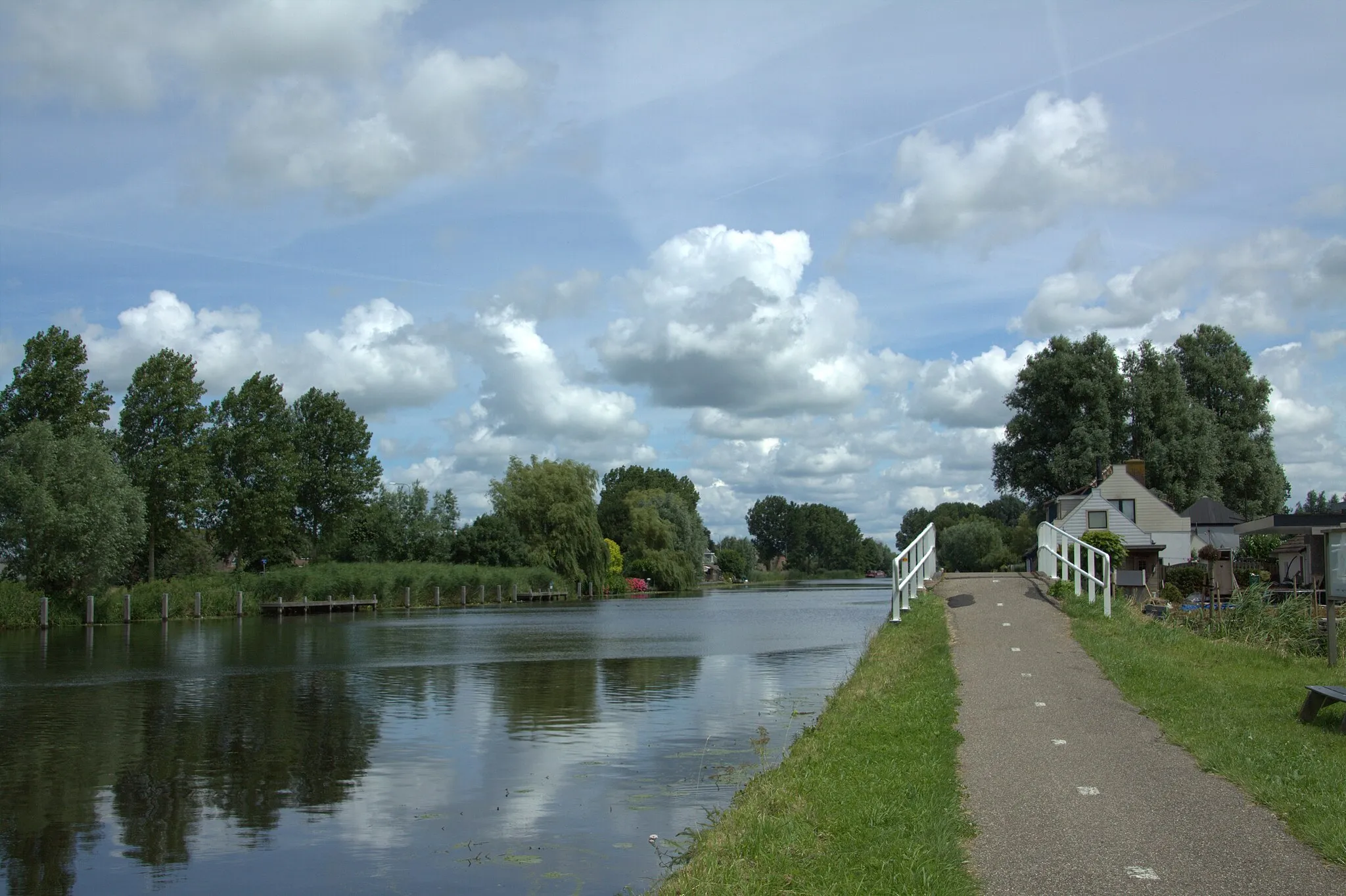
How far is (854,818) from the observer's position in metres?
7.27

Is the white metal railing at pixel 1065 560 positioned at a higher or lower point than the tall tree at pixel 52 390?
lower

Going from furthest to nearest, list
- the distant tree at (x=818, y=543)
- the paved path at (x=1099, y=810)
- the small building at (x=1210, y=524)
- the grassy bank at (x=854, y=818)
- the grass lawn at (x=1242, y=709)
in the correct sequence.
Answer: the distant tree at (x=818, y=543) → the small building at (x=1210, y=524) → the grass lawn at (x=1242, y=709) → the grassy bank at (x=854, y=818) → the paved path at (x=1099, y=810)

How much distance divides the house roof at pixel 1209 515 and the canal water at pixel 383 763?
31588 millimetres

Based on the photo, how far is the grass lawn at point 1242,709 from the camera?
23.6ft

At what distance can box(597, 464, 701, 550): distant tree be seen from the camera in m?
125

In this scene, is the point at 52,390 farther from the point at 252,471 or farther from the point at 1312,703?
the point at 1312,703

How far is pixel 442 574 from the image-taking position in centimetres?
6575

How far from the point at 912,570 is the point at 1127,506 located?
109ft

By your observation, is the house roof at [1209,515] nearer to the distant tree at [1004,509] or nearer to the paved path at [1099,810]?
the paved path at [1099,810]

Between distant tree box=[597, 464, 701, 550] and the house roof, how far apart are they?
249 feet

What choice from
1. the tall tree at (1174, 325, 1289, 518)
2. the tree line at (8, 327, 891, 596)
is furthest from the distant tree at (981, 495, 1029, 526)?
the tall tree at (1174, 325, 1289, 518)

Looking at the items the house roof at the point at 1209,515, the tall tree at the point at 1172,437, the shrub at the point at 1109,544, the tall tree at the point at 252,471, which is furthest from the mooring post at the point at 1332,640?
the tall tree at the point at 252,471

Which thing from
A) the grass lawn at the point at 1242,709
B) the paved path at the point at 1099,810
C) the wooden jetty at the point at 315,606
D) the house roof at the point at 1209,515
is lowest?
the wooden jetty at the point at 315,606

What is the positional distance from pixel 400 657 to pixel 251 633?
44.8 feet
